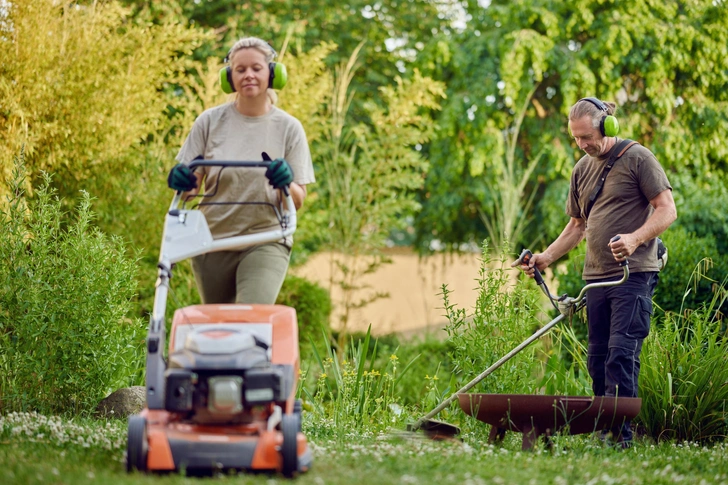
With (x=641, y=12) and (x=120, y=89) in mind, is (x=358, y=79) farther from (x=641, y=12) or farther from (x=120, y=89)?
(x=120, y=89)

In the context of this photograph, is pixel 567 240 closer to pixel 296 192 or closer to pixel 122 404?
pixel 296 192

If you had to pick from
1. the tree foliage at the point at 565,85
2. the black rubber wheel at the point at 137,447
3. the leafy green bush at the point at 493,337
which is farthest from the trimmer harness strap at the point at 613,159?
the tree foliage at the point at 565,85

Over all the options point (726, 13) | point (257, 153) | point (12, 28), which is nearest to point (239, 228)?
point (257, 153)

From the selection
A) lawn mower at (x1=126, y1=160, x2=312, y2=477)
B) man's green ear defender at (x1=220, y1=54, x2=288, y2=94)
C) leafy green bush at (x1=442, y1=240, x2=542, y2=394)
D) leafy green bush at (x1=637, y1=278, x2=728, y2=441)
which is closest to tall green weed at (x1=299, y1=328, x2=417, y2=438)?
leafy green bush at (x1=442, y1=240, x2=542, y2=394)

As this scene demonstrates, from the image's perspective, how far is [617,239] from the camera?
13.2ft

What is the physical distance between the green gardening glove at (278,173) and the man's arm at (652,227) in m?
1.58

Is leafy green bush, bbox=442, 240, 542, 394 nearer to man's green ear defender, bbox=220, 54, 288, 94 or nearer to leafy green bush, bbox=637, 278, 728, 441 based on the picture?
leafy green bush, bbox=637, 278, 728, 441

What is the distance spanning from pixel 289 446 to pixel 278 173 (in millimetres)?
1095

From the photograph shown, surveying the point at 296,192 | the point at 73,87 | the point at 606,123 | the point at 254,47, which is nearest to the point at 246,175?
the point at 296,192

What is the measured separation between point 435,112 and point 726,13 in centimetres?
472

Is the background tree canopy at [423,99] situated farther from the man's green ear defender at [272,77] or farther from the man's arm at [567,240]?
the man's green ear defender at [272,77]

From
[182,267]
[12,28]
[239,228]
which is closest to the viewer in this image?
[239,228]

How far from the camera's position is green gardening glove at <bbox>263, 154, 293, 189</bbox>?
3.42 meters

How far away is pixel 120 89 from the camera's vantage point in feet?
25.1
